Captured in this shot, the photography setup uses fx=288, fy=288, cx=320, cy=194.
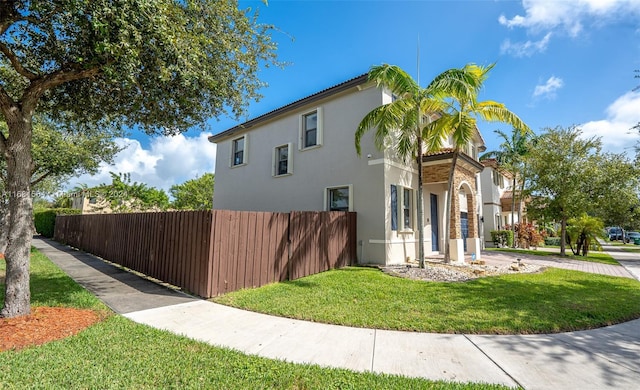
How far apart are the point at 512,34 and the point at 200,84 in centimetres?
990

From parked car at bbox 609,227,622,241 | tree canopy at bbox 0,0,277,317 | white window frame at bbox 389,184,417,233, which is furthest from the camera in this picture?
parked car at bbox 609,227,622,241

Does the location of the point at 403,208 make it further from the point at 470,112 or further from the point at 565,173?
the point at 565,173

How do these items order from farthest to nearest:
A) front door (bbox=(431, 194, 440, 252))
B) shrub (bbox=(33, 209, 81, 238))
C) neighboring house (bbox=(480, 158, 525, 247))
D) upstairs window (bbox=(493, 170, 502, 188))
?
shrub (bbox=(33, 209, 81, 238)) → upstairs window (bbox=(493, 170, 502, 188)) → neighboring house (bbox=(480, 158, 525, 247)) → front door (bbox=(431, 194, 440, 252))

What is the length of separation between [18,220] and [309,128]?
33.9ft

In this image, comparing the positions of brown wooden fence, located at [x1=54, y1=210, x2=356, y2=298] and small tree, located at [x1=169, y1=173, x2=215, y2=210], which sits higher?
small tree, located at [x1=169, y1=173, x2=215, y2=210]

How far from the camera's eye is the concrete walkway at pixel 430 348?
11.1ft

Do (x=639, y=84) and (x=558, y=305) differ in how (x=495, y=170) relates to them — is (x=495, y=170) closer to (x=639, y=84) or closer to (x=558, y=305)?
(x=639, y=84)

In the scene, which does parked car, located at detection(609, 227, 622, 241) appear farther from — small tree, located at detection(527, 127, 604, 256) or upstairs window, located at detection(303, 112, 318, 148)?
upstairs window, located at detection(303, 112, 318, 148)

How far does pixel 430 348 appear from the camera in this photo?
409cm

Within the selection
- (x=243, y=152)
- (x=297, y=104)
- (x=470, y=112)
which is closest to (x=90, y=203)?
(x=243, y=152)

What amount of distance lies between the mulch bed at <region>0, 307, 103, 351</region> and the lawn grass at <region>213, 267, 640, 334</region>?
2.39 metres

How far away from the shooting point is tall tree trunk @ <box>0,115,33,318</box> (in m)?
4.87

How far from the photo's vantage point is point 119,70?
16.6 ft

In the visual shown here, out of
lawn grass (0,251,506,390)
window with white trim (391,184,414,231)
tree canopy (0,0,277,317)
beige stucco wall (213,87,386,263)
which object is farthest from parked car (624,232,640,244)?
tree canopy (0,0,277,317)
